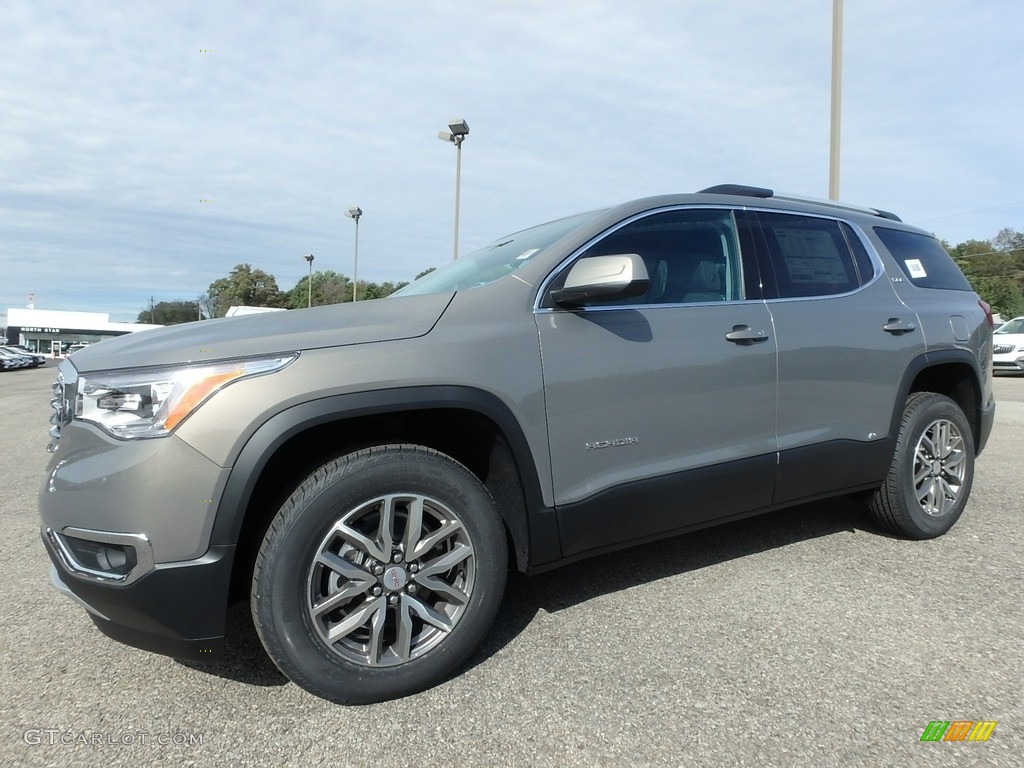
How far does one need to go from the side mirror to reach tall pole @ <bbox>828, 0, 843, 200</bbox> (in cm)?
851

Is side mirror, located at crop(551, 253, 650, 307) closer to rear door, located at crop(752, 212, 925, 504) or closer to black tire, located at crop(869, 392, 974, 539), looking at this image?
rear door, located at crop(752, 212, 925, 504)

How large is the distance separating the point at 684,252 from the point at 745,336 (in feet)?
1.46

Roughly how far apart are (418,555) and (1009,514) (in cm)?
383

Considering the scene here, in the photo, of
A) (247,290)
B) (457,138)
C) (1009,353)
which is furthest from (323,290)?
(1009,353)

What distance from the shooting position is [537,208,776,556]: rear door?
244cm

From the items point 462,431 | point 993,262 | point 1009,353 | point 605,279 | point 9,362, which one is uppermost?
point 993,262

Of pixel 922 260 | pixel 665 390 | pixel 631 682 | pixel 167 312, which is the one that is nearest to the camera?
pixel 631 682

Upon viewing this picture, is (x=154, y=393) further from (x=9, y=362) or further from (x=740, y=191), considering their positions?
(x=9, y=362)

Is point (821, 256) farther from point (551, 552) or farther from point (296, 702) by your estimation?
point (296, 702)

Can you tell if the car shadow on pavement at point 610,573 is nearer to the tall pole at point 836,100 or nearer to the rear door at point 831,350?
the rear door at point 831,350

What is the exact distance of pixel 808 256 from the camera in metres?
3.25

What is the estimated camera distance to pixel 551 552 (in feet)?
7.95

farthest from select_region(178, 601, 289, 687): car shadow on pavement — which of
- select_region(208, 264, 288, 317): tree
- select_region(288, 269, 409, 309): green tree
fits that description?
select_region(208, 264, 288, 317): tree

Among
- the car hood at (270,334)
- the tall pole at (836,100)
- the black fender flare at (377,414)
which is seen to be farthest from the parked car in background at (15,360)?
the black fender flare at (377,414)
